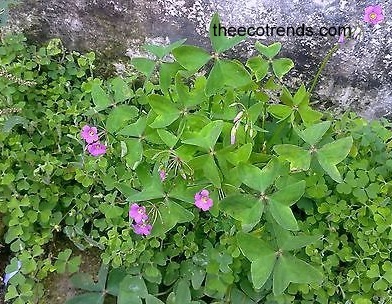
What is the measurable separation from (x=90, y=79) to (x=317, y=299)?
4.38ft

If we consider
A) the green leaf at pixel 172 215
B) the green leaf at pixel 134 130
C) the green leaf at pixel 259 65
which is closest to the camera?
the green leaf at pixel 172 215

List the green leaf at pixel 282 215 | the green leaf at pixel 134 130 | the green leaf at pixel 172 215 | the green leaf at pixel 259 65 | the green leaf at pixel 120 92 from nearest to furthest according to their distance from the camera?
the green leaf at pixel 282 215 → the green leaf at pixel 172 215 → the green leaf at pixel 134 130 → the green leaf at pixel 259 65 → the green leaf at pixel 120 92

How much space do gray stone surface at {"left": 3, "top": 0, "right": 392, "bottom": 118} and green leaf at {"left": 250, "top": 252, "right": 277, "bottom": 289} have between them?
2.99 ft

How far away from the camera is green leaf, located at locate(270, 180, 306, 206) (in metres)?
2.03

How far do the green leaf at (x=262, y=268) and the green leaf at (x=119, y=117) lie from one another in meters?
0.73

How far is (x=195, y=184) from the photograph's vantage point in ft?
7.11

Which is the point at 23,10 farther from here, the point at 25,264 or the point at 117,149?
the point at 25,264

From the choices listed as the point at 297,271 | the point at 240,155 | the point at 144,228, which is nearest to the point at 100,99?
the point at 144,228

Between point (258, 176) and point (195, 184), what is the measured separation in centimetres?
23

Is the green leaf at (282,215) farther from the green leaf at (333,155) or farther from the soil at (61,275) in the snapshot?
the soil at (61,275)

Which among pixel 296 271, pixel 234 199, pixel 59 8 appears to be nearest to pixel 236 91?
pixel 234 199

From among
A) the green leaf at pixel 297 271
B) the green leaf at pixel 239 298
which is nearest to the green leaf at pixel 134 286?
the green leaf at pixel 239 298

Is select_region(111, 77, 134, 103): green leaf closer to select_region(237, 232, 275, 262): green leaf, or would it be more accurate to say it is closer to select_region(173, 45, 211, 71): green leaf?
select_region(173, 45, 211, 71): green leaf

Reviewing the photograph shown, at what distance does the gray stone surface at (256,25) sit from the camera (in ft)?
8.29
